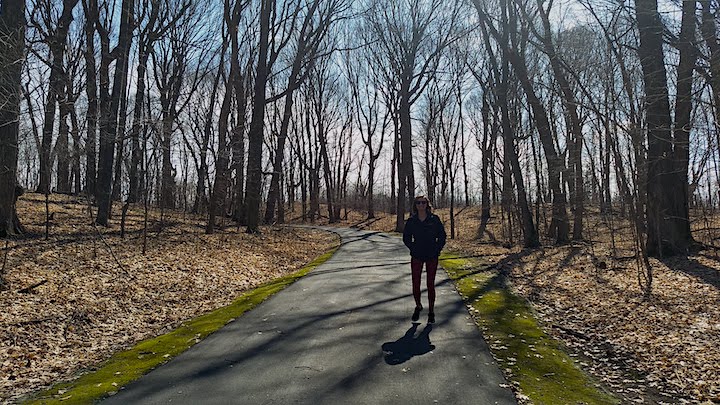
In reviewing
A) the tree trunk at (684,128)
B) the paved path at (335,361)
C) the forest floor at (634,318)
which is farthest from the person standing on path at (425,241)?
the tree trunk at (684,128)

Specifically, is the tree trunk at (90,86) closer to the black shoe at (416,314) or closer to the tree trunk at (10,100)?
Result: the tree trunk at (10,100)

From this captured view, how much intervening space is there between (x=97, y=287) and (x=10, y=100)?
393 centimetres

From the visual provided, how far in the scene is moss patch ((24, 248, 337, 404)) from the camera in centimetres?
509

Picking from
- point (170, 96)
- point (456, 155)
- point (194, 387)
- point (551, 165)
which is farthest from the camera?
point (456, 155)

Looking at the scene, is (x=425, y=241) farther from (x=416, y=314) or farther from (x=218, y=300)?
(x=218, y=300)

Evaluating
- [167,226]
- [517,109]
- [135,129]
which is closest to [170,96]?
[167,226]

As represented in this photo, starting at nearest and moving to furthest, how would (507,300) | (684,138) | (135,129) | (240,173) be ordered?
(507,300), (684,138), (135,129), (240,173)

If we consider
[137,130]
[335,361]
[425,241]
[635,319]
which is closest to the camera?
[335,361]

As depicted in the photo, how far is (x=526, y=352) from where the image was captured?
21.4 feet

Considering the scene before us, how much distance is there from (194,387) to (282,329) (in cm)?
241

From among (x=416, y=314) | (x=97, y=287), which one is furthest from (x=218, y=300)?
(x=416, y=314)

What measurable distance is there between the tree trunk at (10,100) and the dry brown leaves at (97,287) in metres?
→ 0.87

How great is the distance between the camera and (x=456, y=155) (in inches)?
1676

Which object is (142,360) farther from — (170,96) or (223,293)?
(170,96)
